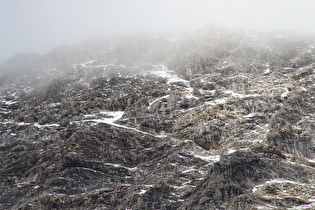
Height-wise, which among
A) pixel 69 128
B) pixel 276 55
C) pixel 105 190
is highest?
pixel 276 55

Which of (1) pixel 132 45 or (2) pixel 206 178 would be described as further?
(1) pixel 132 45

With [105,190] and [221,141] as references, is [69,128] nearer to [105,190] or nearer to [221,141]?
[105,190]

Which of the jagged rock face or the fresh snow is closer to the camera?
the jagged rock face

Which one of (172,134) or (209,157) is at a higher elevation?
(172,134)

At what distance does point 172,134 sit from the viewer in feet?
227

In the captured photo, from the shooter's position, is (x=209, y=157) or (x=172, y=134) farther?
(x=172, y=134)

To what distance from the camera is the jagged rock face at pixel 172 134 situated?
50594 millimetres

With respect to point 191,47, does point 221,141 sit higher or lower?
lower

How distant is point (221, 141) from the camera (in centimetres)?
6359

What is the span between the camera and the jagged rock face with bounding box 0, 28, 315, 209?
5059 centimetres

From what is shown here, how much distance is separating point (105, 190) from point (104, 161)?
8.77 m

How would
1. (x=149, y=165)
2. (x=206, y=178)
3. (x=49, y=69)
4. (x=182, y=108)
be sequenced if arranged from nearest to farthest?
1. (x=206, y=178)
2. (x=149, y=165)
3. (x=182, y=108)
4. (x=49, y=69)

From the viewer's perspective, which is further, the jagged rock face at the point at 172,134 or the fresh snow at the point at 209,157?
the fresh snow at the point at 209,157

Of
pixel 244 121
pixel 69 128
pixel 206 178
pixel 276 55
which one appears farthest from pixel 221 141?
pixel 276 55
